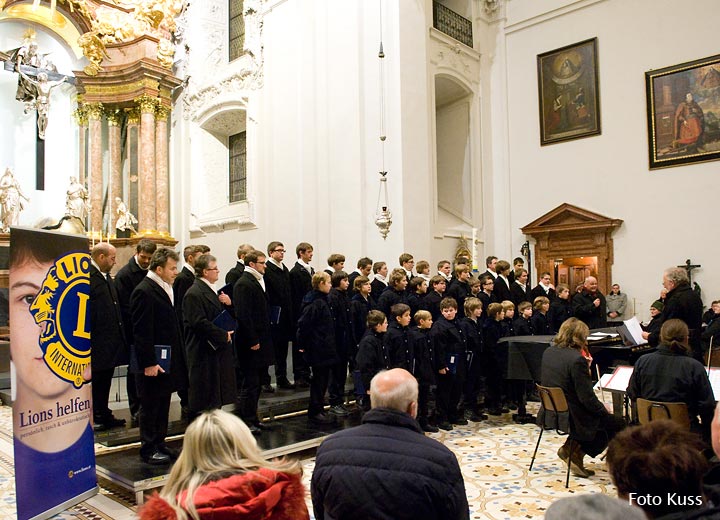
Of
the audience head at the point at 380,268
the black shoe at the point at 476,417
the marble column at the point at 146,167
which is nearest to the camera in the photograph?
the black shoe at the point at 476,417

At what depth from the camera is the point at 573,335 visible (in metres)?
5.20

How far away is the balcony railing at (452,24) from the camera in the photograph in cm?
1382

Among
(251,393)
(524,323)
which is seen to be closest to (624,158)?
(524,323)

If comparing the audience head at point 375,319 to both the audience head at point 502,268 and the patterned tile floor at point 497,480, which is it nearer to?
the patterned tile floor at point 497,480

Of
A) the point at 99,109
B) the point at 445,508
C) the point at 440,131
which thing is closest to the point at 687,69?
the point at 440,131

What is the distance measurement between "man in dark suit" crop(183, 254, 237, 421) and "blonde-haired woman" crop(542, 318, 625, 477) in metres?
2.80

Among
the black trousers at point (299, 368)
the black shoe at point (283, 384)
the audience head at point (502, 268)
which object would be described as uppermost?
the audience head at point (502, 268)

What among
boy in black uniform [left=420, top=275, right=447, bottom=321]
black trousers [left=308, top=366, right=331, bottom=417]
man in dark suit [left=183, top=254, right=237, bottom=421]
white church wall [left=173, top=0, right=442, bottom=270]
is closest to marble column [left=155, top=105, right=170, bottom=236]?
white church wall [left=173, top=0, right=442, bottom=270]

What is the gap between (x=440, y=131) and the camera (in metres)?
15.7

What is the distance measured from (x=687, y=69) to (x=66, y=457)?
1257 cm

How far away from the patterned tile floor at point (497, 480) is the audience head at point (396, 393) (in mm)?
2301

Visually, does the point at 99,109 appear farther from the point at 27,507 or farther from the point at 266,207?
the point at 27,507

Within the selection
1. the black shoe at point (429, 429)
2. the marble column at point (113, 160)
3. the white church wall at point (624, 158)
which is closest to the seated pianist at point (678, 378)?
the black shoe at point (429, 429)

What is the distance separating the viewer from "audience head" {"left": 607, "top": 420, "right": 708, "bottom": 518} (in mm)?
1902
